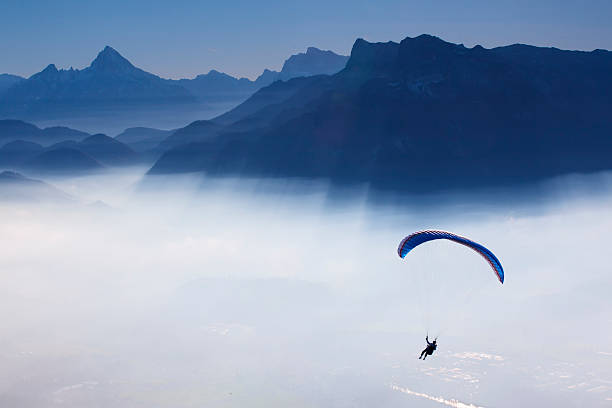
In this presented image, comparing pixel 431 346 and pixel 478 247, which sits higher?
pixel 478 247

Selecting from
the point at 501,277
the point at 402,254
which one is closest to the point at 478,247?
the point at 501,277

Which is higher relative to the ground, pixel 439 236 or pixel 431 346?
pixel 439 236

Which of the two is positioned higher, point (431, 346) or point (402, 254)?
point (402, 254)

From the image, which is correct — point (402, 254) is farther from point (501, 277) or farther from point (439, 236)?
point (501, 277)

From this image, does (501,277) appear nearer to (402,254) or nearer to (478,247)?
(478,247)

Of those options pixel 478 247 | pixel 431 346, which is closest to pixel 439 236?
pixel 478 247

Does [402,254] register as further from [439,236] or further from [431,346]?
[431,346]

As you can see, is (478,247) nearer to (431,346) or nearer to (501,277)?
(501,277)
